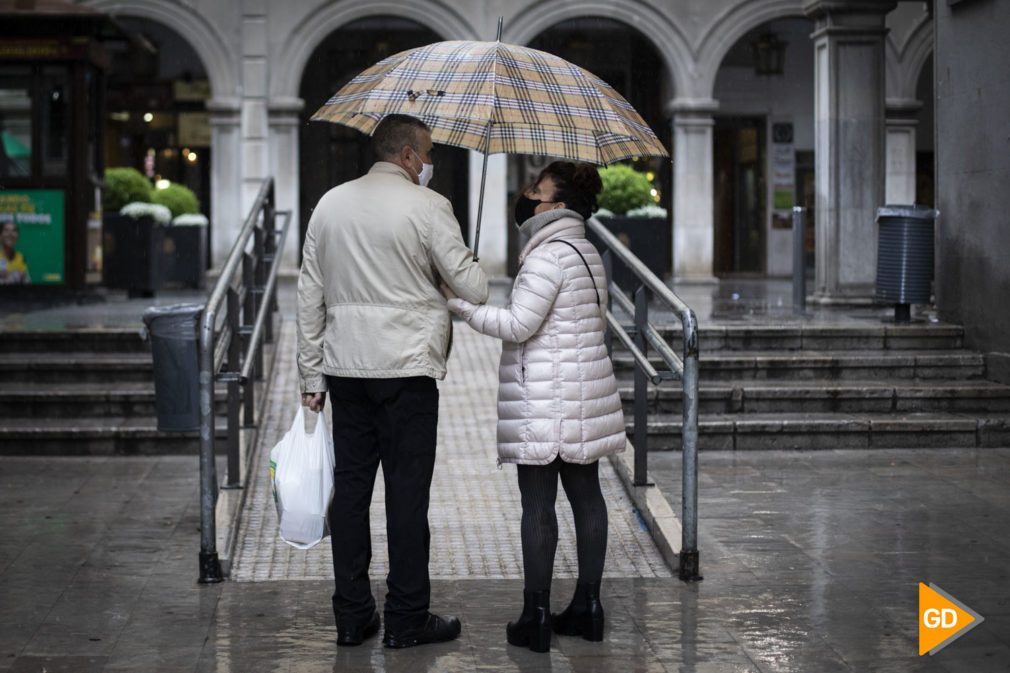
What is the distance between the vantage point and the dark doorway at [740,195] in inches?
1042

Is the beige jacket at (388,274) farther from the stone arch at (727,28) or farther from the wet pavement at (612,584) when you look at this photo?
the stone arch at (727,28)

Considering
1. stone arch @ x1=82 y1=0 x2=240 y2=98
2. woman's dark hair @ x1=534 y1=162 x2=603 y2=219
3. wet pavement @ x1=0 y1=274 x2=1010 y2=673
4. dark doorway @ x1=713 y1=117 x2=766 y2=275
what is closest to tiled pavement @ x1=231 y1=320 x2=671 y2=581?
wet pavement @ x1=0 y1=274 x2=1010 y2=673

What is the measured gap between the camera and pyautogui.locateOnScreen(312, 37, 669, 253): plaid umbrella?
16.7 feet

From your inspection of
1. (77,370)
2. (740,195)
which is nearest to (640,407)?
(77,370)

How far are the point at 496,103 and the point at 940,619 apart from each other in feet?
8.31

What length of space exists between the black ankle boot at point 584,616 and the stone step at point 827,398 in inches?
166

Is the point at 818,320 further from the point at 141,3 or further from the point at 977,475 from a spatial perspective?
the point at 141,3

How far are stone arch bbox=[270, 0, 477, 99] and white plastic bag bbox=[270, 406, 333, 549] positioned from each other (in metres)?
16.9

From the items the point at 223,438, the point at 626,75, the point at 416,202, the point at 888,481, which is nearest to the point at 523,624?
the point at 416,202

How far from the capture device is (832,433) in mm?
9297

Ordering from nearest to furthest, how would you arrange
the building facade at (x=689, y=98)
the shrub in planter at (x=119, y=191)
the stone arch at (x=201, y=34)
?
the building facade at (x=689, y=98) → the shrub in planter at (x=119, y=191) → the stone arch at (x=201, y=34)

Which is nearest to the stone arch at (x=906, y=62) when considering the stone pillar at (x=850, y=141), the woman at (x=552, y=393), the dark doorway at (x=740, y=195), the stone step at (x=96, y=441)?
the dark doorway at (x=740, y=195)

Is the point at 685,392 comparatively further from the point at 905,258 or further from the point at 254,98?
the point at 254,98

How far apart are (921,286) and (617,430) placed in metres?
7.15
